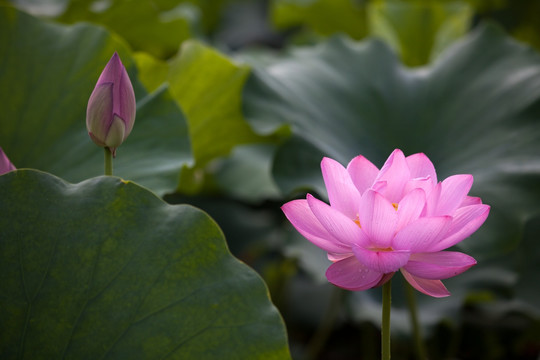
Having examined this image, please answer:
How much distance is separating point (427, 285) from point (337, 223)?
129 millimetres

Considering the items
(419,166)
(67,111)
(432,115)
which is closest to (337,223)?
(419,166)

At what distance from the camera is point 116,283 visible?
650 millimetres

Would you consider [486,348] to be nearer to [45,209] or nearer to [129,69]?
[129,69]

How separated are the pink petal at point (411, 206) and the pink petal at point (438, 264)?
0.04 metres

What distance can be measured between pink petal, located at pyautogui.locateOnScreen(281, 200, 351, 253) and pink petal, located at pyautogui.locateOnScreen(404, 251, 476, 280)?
69 millimetres

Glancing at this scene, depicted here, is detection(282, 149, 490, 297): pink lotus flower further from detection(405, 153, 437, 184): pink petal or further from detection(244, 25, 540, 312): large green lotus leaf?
detection(244, 25, 540, 312): large green lotus leaf

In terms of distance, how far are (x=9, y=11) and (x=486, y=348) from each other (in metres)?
1.38

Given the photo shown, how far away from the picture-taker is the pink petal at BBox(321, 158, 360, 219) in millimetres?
636

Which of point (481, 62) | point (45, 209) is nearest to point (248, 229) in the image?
point (481, 62)

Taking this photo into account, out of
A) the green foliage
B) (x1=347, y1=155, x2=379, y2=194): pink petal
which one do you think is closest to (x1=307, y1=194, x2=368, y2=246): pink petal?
(x1=347, y1=155, x2=379, y2=194): pink petal

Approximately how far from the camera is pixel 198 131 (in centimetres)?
131

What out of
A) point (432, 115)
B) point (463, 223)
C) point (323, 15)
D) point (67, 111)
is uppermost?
point (463, 223)

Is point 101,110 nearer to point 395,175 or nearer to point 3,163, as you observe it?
point 3,163

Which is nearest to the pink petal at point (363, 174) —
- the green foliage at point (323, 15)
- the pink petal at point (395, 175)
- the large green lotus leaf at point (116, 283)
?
the pink petal at point (395, 175)
